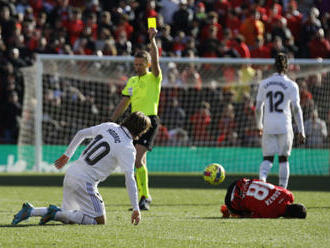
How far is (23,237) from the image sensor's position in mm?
6223

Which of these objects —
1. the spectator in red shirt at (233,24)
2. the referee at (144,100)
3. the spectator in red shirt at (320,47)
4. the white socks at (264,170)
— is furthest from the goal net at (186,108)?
the referee at (144,100)

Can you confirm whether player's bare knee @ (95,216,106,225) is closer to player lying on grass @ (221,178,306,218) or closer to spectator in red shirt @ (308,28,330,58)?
player lying on grass @ (221,178,306,218)

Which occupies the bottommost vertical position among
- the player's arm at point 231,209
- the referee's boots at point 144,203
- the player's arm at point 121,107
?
the referee's boots at point 144,203

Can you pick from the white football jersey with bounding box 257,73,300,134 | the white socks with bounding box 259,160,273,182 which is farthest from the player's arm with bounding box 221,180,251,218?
the white football jersey with bounding box 257,73,300,134

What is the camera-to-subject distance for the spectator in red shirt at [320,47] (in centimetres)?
2031

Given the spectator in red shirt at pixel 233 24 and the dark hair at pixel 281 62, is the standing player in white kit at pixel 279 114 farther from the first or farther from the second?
the spectator in red shirt at pixel 233 24

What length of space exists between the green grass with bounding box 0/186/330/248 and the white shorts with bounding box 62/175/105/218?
0.66 feet

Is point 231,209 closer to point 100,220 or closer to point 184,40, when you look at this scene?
point 100,220

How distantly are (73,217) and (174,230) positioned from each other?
3.25ft

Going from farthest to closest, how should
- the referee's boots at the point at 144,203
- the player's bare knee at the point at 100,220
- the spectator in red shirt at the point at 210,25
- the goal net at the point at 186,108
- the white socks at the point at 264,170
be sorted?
1. the spectator in red shirt at the point at 210,25
2. the goal net at the point at 186,108
3. the white socks at the point at 264,170
4. the referee's boots at the point at 144,203
5. the player's bare knee at the point at 100,220

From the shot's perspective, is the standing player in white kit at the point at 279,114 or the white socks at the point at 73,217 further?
the standing player in white kit at the point at 279,114

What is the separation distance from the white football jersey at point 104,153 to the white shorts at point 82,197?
0.07 metres

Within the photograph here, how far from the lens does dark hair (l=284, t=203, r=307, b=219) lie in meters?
8.02

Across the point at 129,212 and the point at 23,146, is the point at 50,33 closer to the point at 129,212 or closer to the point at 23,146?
the point at 23,146
